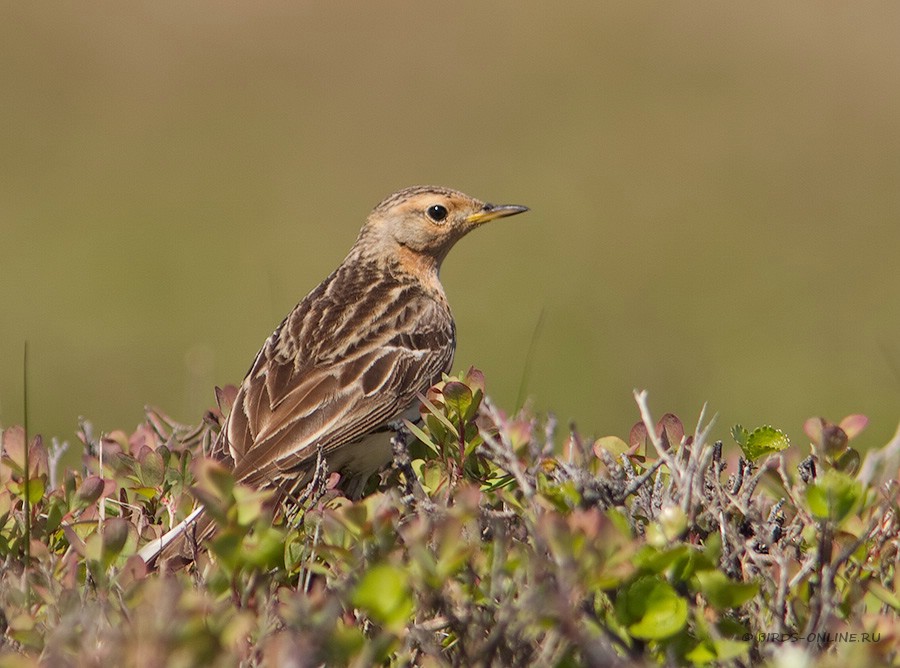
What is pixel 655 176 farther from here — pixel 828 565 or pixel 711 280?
pixel 828 565

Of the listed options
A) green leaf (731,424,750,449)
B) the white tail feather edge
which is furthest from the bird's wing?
green leaf (731,424,750,449)

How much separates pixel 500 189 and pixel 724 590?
57.3ft

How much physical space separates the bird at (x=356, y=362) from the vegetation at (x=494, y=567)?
57 centimetres

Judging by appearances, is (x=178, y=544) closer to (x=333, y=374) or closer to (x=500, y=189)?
(x=333, y=374)

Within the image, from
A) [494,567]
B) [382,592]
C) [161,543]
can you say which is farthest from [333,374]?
[382,592]

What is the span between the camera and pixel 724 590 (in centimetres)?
345

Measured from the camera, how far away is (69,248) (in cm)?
1853

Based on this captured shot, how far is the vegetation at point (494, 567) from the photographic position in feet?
10.5

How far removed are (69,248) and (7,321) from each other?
2871mm

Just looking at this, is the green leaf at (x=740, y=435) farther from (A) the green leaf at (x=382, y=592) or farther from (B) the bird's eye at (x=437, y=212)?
(B) the bird's eye at (x=437, y=212)

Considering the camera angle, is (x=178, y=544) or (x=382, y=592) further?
(x=178, y=544)

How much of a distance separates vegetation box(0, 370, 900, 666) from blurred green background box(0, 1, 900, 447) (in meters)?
4.26

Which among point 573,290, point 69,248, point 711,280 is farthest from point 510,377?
point 69,248

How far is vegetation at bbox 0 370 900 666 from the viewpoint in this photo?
321 centimetres
